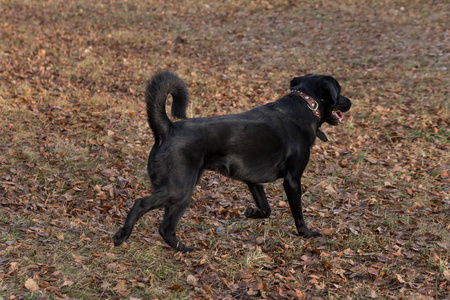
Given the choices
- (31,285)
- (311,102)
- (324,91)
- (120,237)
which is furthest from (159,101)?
(324,91)

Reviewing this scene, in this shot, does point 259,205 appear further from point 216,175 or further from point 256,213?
point 216,175

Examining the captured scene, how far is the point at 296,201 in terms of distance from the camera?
17.3 ft

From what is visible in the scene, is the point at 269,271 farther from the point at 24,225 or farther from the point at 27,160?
the point at 27,160

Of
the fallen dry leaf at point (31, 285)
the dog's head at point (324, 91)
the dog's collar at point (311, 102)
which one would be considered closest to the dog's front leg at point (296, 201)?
the dog's collar at point (311, 102)

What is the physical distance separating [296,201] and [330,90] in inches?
58.9

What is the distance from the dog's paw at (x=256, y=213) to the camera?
566cm

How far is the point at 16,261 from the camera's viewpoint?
4273 mm

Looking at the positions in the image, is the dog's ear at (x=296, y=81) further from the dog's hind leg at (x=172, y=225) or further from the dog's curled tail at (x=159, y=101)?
the dog's hind leg at (x=172, y=225)

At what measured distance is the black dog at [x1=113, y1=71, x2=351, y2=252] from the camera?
14.8 feet

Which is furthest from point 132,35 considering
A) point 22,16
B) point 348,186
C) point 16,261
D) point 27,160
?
point 16,261

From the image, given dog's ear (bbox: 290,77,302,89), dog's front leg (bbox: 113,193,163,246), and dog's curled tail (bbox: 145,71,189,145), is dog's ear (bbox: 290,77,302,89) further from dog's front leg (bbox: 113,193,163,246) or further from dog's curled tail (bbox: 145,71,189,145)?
dog's front leg (bbox: 113,193,163,246)

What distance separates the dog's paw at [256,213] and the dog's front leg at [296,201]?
0.46 metres

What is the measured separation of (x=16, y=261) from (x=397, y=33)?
16168 millimetres

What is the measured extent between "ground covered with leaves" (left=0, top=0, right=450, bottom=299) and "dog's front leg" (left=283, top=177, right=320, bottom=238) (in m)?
0.14
